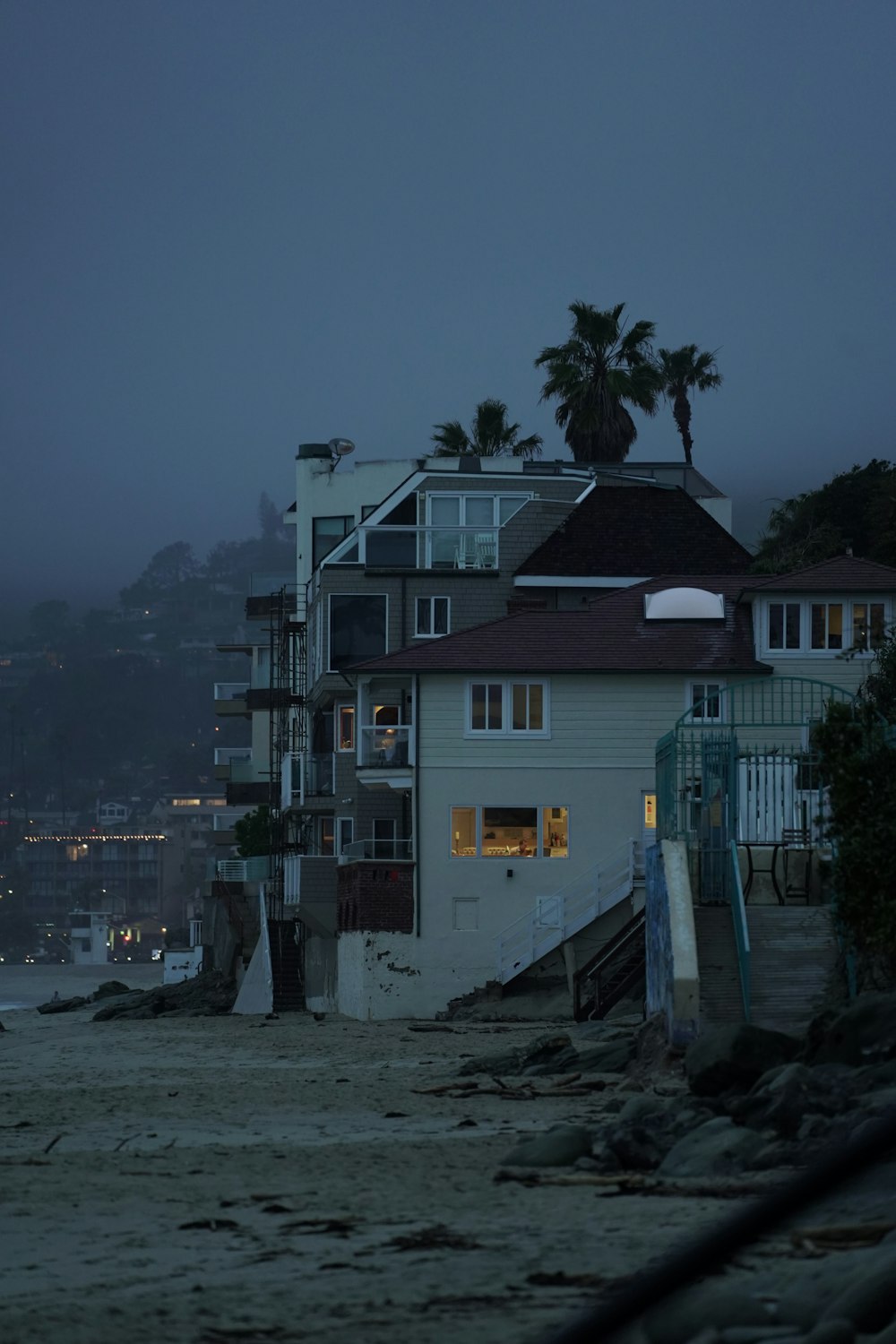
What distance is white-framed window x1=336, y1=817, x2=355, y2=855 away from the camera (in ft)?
154

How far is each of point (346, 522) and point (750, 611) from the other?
1890 cm

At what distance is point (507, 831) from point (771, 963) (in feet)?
64.6

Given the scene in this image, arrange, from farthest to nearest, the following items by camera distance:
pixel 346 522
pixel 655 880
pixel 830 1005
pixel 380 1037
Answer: pixel 346 522
pixel 380 1037
pixel 655 880
pixel 830 1005

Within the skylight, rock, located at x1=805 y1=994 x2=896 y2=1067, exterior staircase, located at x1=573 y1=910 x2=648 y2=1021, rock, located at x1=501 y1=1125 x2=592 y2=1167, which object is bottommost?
exterior staircase, located at x1=573 y1=910 x2=648 y2=1021

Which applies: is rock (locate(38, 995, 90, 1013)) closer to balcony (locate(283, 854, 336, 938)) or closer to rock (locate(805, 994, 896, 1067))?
balcony (locate(283, 854, 336, 938))

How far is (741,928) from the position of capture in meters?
20.9

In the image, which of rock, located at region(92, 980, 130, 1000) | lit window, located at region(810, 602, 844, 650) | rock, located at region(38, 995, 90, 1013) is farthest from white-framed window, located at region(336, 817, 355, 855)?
rock, located at region(92, 980, 130, 1000)

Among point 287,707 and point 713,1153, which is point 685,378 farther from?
point 713,1153

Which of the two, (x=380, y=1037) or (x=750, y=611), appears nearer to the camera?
(x=380, y=1037)

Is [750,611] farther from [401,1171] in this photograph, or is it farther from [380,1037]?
[401,1171]

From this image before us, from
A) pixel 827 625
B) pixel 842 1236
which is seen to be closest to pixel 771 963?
pixel 842 1236

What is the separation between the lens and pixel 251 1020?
43.9m

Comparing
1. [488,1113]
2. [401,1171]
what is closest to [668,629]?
[488,1113]

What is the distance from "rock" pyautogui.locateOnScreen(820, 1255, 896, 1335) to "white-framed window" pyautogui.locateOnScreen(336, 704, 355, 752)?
4170 centimetres
